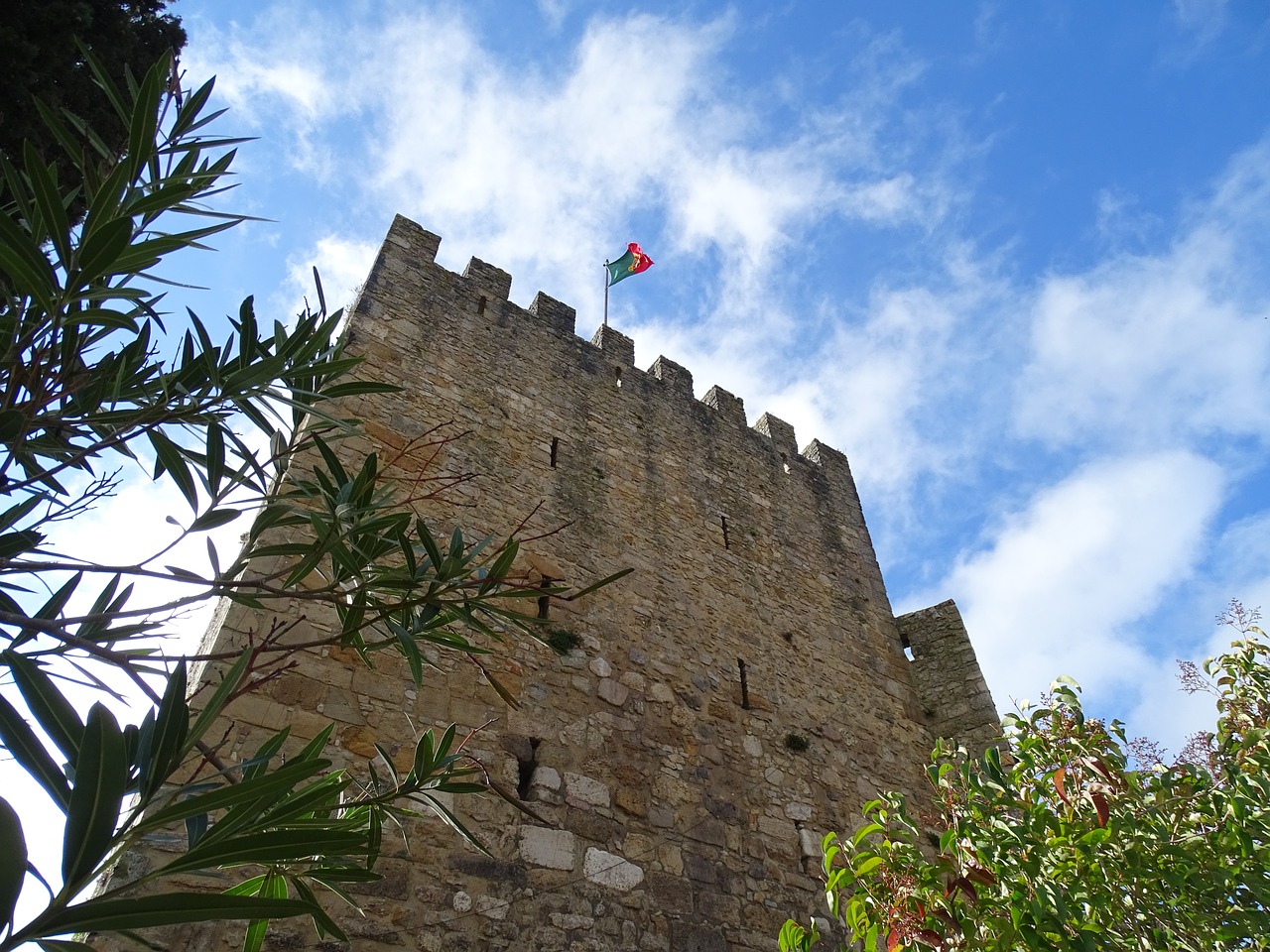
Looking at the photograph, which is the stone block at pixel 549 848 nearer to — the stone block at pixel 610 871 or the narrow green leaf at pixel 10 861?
the stone block at pixel 610 871

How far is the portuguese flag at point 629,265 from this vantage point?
9836 mm

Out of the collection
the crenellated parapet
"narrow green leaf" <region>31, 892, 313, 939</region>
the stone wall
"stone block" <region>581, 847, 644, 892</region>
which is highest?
the crenellated parapet

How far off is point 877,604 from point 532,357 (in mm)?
3992

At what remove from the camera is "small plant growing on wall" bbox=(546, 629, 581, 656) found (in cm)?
500

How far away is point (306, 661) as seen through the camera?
400cm

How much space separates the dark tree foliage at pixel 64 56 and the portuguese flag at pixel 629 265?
18.2ft

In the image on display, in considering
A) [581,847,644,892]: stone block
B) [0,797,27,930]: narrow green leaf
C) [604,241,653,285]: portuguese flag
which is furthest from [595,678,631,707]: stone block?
[604,241,653,285]: portuguese flag

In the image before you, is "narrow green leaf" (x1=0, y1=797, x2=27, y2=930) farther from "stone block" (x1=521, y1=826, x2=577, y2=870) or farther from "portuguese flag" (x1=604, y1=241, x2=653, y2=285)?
"portuguese flag" (x1=604, y1=241, x2=653, y2=285)

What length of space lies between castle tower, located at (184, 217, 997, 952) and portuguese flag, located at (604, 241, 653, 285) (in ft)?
7.42

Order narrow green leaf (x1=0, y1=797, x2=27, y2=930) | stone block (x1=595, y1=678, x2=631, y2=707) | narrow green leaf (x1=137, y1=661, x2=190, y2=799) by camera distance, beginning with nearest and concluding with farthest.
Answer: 1. narrow green leaf (x1=0, y1=797, x2=27, y2=930)
2. narrow green leaf (x1=137, y1=661, x2=190, y2=799)
3. stone block (x1=595, y1=678, x2=631, y2=707)

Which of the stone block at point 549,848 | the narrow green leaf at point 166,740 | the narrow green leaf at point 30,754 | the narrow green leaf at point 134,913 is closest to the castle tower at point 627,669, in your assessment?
the stone block at point 549,848

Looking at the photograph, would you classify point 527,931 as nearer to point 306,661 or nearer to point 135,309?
point 306,661

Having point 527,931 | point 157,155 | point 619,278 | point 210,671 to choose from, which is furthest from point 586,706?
point 619,278

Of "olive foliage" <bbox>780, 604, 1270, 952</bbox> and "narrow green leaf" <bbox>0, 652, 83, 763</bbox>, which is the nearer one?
"narrow green leaf" <bbox>0, 652, 83, 763</bbox>
